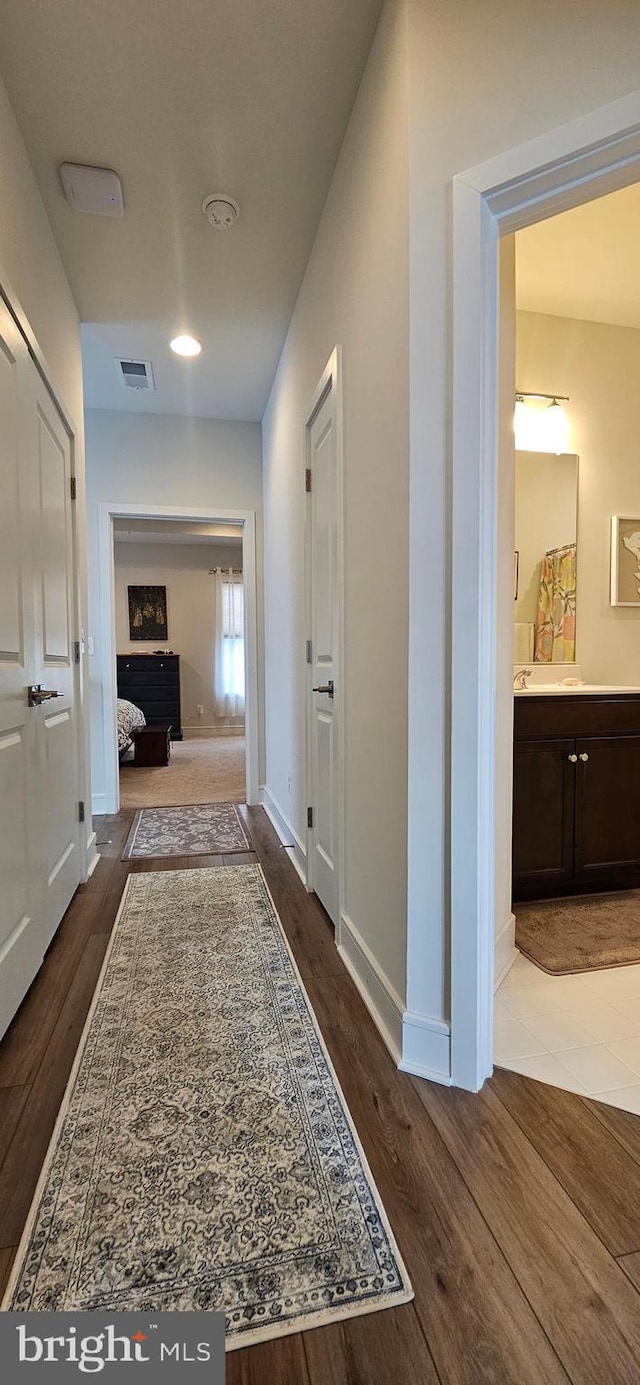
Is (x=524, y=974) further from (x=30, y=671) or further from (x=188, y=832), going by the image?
(x=188, y=832)

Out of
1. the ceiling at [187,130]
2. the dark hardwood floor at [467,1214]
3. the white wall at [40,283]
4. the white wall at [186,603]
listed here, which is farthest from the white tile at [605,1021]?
the white wall at [186,603]

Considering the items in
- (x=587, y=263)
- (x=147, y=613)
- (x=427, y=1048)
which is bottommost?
(x=427, y=1048)

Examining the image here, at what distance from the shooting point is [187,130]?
74.5 inches

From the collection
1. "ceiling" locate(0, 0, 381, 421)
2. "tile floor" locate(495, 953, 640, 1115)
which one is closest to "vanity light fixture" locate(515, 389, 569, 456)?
"ceiling" locate(0, 0, 381, 421)

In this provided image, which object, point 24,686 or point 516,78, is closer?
point 516,78

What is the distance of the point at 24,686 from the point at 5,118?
166 centimetres

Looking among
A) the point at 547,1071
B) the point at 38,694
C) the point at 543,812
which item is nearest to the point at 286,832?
the point at 543,812

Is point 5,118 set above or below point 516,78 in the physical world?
above

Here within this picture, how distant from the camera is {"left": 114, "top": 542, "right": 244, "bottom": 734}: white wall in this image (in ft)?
→ 25.2

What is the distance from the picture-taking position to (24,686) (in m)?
1.78

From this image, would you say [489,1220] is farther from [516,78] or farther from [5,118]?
[5,118]

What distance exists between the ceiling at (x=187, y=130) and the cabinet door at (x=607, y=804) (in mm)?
2293

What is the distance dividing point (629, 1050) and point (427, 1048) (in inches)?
21.5

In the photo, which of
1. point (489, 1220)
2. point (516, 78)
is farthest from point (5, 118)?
point (489, 1220)
